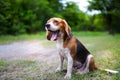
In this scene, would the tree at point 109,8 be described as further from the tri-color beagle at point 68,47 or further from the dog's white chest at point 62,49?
the dog's white chest at point 62,49

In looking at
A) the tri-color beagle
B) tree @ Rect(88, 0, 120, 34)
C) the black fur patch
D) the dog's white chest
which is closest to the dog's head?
the tri-color beagle

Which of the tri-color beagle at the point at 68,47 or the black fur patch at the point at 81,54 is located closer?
the tri-color beagle at the point at 68,47

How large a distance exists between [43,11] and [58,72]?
22.7 m

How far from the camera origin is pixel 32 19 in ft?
84.0

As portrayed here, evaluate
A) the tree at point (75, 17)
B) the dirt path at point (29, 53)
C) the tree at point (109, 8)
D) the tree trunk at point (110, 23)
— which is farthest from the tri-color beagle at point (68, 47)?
the tree at point (75, 17)

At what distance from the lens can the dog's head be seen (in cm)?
469

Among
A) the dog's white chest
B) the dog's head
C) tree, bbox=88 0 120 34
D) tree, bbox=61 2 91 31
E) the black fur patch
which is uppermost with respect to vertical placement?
the dog's head

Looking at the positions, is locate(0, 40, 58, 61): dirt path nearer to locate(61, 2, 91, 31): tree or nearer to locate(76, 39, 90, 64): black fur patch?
locate(76, 39, 90, 64): black fur patch

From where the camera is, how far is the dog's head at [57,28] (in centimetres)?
469

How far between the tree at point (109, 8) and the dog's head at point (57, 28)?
20099mm

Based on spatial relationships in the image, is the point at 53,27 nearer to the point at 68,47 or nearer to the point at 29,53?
the point at 68,47

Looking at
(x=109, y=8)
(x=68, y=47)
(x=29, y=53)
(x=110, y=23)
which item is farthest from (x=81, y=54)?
(x=110, y=23)

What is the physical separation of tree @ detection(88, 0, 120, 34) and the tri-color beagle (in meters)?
19.8

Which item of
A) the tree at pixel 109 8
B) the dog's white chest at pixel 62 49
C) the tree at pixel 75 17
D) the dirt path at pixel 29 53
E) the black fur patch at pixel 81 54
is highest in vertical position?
the dog's white chest at pixel 62 49
